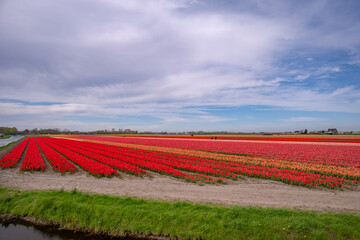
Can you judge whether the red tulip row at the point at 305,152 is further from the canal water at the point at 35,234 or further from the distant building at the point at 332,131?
the distant building at the point at 332,131

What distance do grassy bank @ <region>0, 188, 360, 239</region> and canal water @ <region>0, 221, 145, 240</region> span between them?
302 mm

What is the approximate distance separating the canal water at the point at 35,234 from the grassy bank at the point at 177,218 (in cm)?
30

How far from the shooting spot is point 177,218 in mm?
7910

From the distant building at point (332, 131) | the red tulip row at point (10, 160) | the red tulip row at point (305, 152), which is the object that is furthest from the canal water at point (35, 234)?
the distant building at point (332, 131)

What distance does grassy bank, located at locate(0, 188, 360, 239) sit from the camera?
6973 mm

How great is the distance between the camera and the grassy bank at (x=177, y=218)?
6.97 m

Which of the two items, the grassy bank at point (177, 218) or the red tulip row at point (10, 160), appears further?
the red tulip row at point (10, 160)

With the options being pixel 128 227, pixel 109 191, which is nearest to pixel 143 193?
pixel 109 191

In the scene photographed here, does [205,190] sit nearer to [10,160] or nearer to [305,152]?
[10,160]

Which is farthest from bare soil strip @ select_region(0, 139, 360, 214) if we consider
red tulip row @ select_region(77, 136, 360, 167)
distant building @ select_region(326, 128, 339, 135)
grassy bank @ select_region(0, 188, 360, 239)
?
distant building @ select_region(326, 128, 339, 135)

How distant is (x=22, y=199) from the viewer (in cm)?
1027

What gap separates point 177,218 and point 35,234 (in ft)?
19.9

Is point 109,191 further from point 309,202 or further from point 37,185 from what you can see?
point 309,202

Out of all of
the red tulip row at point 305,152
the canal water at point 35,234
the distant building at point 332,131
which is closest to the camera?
the canal water at point 35,234
